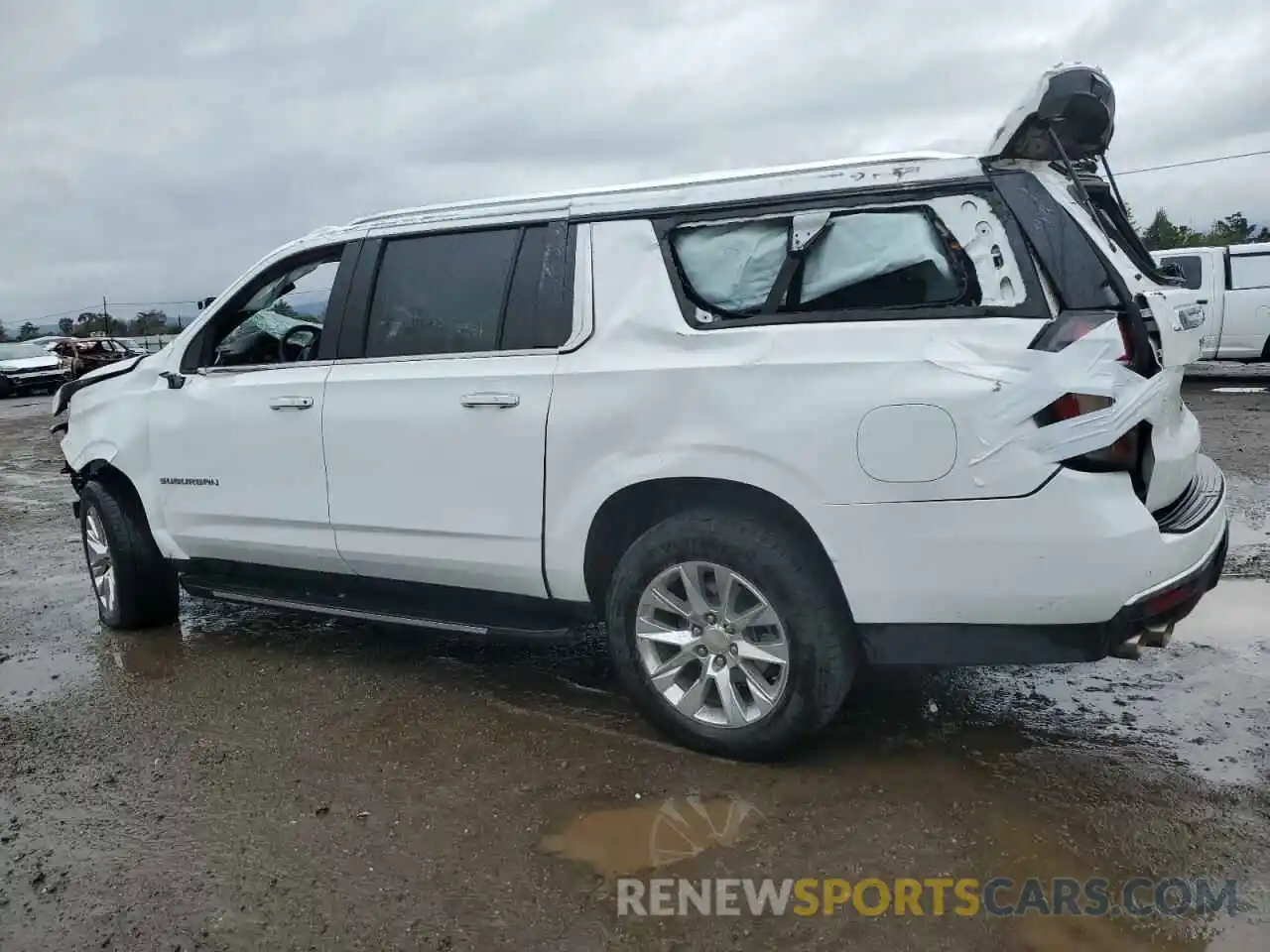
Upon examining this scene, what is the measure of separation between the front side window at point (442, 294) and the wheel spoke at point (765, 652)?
1.45 metres

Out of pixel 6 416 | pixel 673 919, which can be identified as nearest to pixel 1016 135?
pixel 673 919

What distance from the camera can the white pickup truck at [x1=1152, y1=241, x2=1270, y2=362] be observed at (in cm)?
1480

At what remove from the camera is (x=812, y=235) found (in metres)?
3.46

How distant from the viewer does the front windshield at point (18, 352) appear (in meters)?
27.1

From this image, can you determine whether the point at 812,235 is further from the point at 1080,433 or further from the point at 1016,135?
the point at 1080,433

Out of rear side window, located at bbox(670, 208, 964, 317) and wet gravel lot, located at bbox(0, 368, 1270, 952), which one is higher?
rear side window, located at bbox(670, 208, 964, 317)

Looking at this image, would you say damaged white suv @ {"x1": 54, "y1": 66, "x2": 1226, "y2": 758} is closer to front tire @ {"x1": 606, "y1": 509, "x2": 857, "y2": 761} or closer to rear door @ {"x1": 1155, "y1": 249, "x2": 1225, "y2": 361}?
front tire @ {"x1": 606, "y1": 509, "x2": 857, "y2": 761}

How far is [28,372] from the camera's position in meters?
26.1

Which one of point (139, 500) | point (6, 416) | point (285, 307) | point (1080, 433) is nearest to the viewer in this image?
point (1080, 433)

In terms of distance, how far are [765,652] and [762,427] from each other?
72 centimetres

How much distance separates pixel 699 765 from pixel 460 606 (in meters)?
1.18

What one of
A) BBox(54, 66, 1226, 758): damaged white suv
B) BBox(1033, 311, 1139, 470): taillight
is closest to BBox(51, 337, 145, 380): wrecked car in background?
BBox(54, 66, 1226, 758): damaged white suv

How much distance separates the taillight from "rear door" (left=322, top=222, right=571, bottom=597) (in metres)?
1.64

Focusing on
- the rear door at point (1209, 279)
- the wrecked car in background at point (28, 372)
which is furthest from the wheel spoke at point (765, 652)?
the wrecked car in background at point (28, 372)
